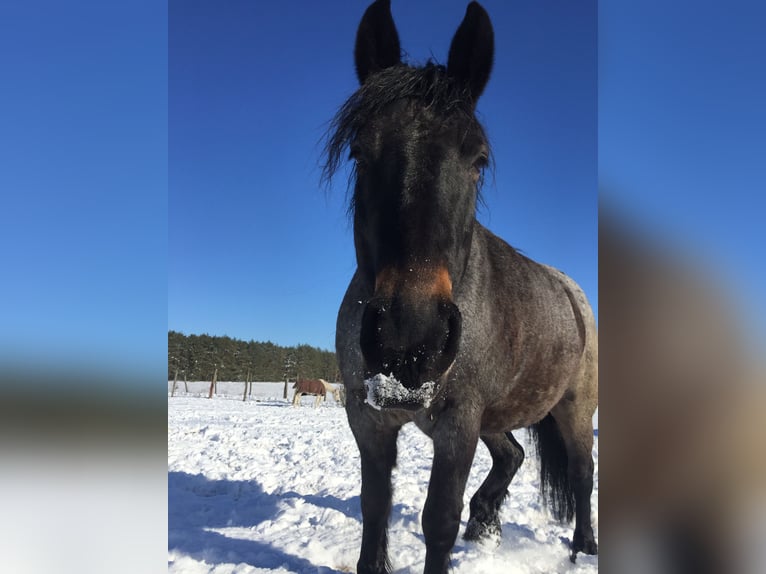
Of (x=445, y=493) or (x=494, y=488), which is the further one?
(x=494, y=488)

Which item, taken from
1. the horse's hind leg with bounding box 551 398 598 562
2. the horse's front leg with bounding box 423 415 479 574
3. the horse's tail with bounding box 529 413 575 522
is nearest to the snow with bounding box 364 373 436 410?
the horse's front leg with bounding box 423 415 479 574

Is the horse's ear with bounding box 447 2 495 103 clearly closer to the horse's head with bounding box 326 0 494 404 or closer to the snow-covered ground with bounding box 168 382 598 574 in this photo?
the horse's head with bounding box 326 0 494 404

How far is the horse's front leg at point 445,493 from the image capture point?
1.92 meters

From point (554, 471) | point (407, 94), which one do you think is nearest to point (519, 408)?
point (554, 471)

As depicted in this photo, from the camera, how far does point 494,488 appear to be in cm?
349

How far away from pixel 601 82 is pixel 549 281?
2.75 m

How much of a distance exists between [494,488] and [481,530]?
15.8 inches

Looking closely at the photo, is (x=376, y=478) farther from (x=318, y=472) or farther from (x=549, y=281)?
(x=318, y=472)

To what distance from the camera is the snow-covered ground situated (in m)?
2.55

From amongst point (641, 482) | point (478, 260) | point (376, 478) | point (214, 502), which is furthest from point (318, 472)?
point (641, 482)

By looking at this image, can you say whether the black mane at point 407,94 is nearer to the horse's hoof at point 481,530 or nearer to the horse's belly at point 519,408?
the horse's belly at point 519,408

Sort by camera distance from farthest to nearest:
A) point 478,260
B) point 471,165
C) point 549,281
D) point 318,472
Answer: point 318,472, point 549,281, point 478,260, point 471,165

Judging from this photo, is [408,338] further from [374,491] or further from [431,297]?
[374,491]

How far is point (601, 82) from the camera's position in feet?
2.11
